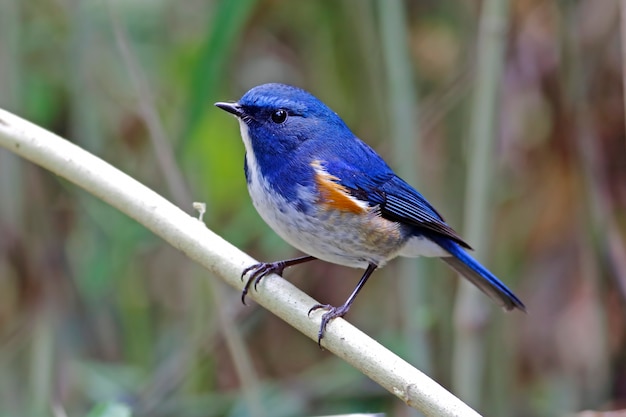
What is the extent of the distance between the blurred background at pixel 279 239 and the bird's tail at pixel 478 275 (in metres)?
0.18

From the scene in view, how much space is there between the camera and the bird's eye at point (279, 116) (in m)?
2.87

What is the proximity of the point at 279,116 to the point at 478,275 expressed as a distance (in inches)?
36.4

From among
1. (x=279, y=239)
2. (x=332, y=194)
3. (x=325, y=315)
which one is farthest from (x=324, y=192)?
(x=279, y=239)

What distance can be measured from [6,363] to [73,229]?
0.70 m

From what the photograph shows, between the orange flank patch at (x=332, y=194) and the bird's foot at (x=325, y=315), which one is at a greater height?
the orange flank patch at (x=332, y=194)

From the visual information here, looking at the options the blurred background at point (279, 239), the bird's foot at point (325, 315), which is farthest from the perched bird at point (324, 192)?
the blurred background at point (279, 239)

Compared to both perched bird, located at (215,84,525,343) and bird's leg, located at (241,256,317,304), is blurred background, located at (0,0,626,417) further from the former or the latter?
bird's leg, located at (241,256,317,304)

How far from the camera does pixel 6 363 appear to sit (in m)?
4.00

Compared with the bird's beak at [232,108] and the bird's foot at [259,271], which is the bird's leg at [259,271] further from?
the bird's beak at [232,108]

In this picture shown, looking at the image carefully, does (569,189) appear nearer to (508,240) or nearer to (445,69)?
(508,240)

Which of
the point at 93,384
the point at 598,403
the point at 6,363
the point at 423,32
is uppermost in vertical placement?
the point at 423,32

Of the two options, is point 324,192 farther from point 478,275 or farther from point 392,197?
point 478,275

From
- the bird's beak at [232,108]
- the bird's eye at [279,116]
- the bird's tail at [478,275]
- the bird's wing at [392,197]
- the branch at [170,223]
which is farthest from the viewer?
the bird's tail at [478,275]

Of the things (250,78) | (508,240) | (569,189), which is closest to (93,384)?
(250,78)
